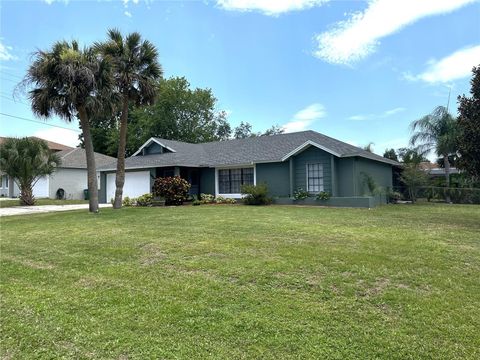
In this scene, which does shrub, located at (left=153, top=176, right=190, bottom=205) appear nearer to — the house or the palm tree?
the house

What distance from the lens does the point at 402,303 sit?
14.1ft

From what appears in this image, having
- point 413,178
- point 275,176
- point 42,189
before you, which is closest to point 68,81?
point 275,176

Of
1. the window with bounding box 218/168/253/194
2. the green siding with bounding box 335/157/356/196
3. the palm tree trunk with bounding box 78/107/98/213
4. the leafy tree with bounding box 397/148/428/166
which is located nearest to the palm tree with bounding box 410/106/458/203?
the leafy tree with bounding box 397/148/428/166

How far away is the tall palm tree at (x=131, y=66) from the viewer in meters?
15.3

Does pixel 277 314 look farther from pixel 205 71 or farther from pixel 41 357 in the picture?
pixel 205 71

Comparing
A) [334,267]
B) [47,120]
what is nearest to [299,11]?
[47,120]

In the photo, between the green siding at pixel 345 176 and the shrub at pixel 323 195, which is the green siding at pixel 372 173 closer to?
the green siding at pixel 345 176

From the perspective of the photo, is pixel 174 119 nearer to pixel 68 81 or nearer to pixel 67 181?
pixel 67 181

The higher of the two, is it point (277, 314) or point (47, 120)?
point (47, 120)

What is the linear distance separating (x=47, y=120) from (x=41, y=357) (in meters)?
14.2

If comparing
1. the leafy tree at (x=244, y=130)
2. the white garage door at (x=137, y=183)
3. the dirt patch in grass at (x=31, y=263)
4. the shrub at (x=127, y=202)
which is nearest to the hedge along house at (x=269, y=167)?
the white garage door at (x=137, y=183)

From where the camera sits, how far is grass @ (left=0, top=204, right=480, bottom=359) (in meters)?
3.45

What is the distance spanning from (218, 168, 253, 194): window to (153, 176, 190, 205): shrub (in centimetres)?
269

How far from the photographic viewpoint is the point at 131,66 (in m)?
15.7
